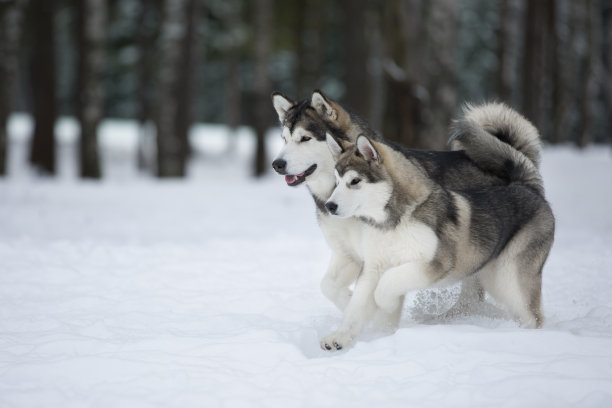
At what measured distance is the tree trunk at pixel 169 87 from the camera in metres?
13.8

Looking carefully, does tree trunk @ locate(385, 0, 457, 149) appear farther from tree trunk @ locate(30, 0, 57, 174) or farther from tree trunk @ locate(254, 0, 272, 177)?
tree trunk @ locate(30, 0, 57, 174)

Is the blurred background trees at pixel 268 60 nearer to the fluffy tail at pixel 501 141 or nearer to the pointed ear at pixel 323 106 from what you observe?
the fluffy tail at pixel 501 141

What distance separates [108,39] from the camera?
26328 mm

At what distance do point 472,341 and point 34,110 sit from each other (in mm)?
14336

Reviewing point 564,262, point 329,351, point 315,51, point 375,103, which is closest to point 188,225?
point 564,262

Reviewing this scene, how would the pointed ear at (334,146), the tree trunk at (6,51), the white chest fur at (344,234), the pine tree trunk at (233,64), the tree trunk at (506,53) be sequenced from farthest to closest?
1. the pine tree trunk at (233,64)
2. the tree trunk at (506,53)
3. the tree trunk at (6,51)
4. the white chest fur at (344,234)
5. the pointed ear at (334,146)

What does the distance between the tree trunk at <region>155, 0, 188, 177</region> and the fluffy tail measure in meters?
9.76

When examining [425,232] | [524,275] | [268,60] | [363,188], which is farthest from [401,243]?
[268,60]

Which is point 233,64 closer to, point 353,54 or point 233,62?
point 233,62

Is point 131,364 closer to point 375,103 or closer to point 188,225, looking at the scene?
point 188,225

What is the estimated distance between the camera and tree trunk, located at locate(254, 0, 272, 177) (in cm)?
1666

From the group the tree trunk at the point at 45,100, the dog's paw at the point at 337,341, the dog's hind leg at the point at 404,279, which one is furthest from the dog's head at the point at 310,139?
the tree trunk at the point at 45,100

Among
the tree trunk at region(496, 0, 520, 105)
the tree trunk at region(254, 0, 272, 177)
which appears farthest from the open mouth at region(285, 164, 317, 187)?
the tree trunk at region(496, 0, 520, 105)

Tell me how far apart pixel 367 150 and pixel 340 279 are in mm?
1171
